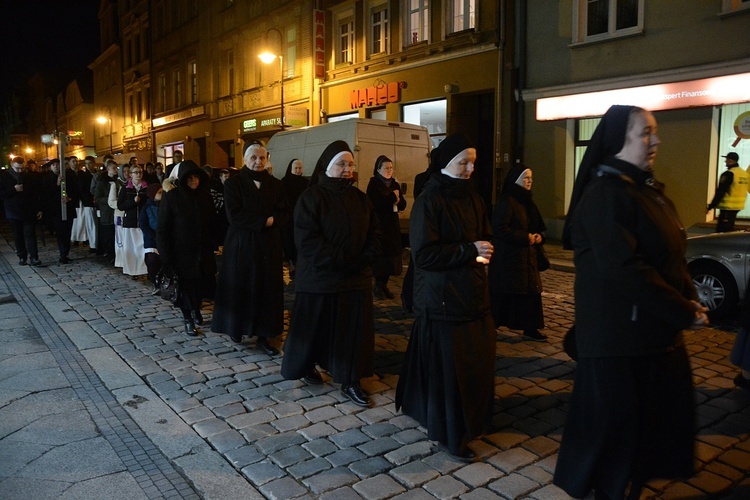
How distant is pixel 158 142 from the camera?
37.3 metres

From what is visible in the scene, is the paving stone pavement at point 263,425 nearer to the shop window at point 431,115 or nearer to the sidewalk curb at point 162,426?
the sidewalk curb at point 162,426

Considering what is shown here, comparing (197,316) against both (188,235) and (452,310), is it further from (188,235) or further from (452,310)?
(452,310)

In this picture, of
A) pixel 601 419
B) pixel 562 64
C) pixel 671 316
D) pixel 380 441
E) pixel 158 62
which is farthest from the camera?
pixel 158 62

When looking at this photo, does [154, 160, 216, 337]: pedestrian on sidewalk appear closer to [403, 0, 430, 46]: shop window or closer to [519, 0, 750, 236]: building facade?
[519, 0, 750, 236]: building facade

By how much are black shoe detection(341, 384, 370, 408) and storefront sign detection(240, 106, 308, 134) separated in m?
18.4

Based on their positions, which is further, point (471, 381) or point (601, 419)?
point (471, 381)

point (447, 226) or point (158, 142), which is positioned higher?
point (158, 142)

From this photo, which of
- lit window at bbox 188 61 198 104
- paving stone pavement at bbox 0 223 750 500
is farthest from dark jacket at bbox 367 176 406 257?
lit window at bbox 188 61 198 104

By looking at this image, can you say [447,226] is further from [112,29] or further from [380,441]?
[112,29]

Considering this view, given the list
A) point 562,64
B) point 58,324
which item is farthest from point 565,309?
point 562,64

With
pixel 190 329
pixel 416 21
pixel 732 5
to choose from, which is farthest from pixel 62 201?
pixel 732 5

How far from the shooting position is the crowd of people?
2832mm

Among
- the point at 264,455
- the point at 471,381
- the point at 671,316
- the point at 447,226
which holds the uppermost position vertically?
the point at 447,226

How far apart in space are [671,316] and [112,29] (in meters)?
49.5
